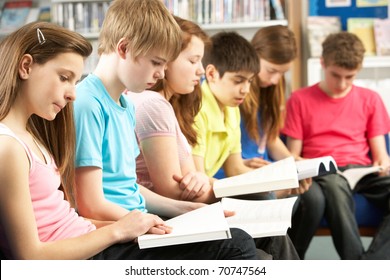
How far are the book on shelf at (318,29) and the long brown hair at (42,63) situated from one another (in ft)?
9.29

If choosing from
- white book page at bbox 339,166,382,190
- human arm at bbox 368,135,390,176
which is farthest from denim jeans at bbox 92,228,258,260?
human arm at bbox 368,135,390,176

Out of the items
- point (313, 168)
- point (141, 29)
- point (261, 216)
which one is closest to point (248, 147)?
point (313, 168)

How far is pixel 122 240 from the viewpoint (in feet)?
4.12

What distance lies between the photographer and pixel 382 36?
4000mm

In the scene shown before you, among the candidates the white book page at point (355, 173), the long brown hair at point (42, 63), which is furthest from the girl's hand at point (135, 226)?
the white book page at point (355, 173)

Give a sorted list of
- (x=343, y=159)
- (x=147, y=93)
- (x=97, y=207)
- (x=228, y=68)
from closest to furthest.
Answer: (x=97, y=207)
(x=147, y=93)
(x=228, y=68)
(x=343, y=159)

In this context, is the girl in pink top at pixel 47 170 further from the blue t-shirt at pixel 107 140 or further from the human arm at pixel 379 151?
the human arm at pixel 379 151

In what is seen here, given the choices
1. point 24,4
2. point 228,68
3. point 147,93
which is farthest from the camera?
point 24,4

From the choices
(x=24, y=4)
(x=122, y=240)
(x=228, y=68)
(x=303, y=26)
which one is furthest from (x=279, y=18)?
(x=122, y=240)

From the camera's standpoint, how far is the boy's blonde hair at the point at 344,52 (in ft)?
9.21

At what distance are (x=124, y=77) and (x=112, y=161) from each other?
170 mm
